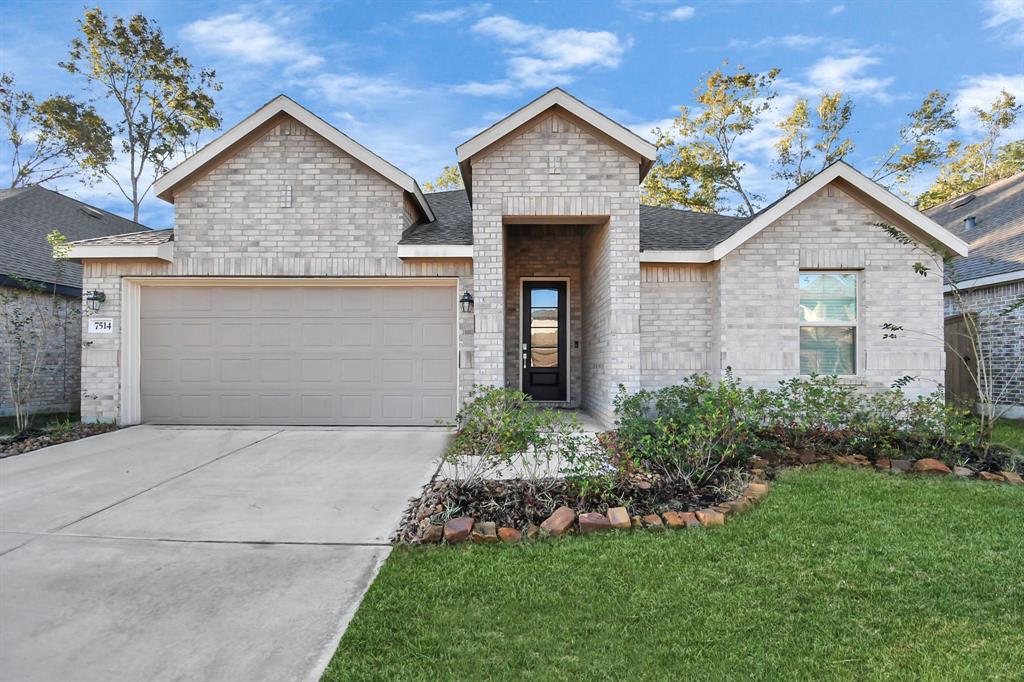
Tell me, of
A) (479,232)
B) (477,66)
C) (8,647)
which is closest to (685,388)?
(479,232)

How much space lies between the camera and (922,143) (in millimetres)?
20516

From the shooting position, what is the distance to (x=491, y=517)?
414 cm

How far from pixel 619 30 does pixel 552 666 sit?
52.8 feet

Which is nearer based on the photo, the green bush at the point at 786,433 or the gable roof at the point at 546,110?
the green bush at the point at 786,433

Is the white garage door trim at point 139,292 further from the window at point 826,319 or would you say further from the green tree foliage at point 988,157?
the green tree foliage at point 988,157

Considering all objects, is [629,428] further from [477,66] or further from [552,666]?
[477,66]

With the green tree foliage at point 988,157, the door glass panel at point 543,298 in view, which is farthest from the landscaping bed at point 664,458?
the green tree foliage at point 988,157

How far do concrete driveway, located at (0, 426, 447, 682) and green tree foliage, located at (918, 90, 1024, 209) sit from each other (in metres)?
26.3

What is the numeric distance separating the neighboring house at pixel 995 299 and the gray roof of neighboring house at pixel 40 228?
702 inches

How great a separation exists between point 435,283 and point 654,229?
14.0 ft

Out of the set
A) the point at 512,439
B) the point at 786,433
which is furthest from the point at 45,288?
the point at 786,433

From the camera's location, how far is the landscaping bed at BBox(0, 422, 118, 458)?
716 centimetres

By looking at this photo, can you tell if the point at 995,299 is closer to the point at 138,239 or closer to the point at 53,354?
the point at 138,239

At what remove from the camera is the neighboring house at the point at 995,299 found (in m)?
10.2
